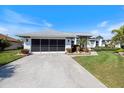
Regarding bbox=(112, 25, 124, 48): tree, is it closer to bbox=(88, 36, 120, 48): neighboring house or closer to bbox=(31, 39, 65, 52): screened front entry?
bbox=(31, 39, 65, 52): screened front entry

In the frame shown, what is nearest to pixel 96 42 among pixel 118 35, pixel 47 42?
pixel 118 35

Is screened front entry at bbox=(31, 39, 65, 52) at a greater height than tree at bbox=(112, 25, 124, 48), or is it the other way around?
tree at bbox=(112, 25, 124, 48)

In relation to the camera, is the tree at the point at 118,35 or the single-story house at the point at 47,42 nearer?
the single-story house at the point at 47,42

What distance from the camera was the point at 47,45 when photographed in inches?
1045

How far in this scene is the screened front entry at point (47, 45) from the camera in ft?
85.9

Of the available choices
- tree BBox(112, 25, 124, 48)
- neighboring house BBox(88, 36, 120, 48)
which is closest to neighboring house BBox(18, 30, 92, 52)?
tree BBox(112, 25, 124, 48)

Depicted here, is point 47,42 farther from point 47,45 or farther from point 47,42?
point 47,45

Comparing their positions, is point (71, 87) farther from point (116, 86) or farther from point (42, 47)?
point (42, 47)

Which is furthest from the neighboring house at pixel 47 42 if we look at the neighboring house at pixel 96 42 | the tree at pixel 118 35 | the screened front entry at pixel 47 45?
the neighboring house at pixel 96 42

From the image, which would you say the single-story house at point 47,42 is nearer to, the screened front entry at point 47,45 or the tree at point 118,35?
the screened front entry at point 47,45

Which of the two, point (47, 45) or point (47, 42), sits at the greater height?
point (47, 42)

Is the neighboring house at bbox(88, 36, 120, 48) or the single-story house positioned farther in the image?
the neighboring house at bbox(88, 36, 120, 48)

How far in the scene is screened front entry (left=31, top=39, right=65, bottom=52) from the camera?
26.2 m

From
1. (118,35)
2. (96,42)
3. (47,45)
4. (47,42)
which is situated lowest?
(47,45)
